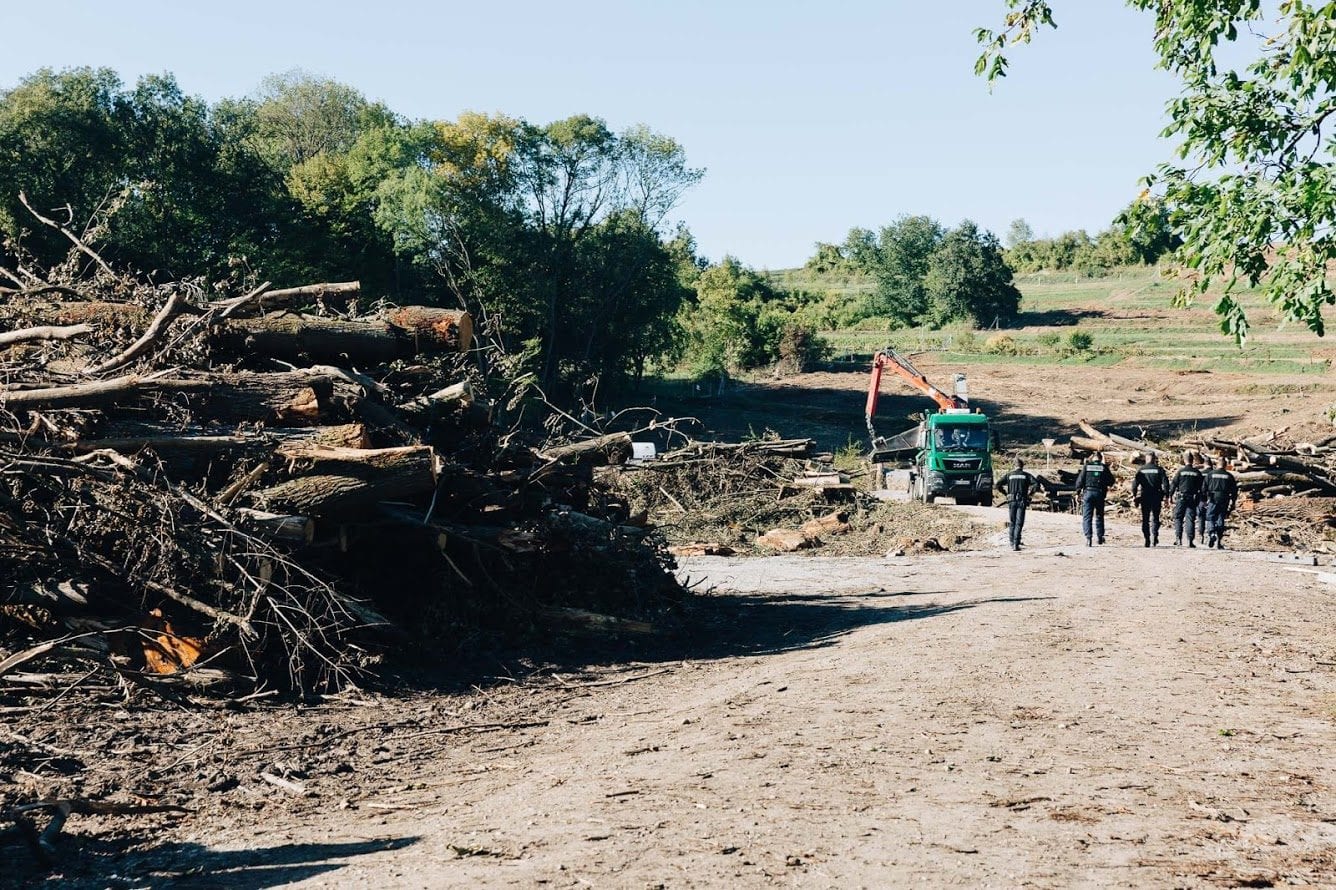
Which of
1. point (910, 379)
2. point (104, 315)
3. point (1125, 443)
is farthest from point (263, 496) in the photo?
point (1125, 443)

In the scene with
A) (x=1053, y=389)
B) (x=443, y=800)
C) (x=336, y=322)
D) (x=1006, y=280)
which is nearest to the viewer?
(x=443, y=800)

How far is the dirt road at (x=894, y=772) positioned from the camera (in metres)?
4.88

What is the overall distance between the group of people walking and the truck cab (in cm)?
551

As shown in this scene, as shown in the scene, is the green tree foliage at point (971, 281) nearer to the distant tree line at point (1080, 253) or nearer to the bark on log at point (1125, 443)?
the distant tree line at point (1080, 253)

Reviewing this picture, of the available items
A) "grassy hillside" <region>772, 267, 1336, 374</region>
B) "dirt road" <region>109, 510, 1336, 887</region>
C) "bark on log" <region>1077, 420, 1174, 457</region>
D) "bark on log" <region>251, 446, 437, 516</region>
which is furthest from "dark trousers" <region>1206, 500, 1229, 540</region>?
"grassy hillside" <region>772, 267, 1336, 374</region>

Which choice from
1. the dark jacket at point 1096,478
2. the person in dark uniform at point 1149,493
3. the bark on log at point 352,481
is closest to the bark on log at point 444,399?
the bark on log at point 352,481

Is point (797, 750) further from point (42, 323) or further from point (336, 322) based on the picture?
point (42, 323)

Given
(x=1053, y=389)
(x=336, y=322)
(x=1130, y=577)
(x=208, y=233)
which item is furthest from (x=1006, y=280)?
(x=336, y=322)

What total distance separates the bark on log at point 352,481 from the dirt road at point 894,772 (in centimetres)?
187

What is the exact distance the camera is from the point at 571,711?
847 cm

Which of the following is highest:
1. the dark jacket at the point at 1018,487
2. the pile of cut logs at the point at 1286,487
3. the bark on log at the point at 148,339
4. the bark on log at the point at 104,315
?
the bark on log at the point at 104,315

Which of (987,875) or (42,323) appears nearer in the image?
(987,875)

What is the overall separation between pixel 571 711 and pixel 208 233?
99.2ft

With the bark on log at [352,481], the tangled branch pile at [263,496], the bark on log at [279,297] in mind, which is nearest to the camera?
the tangled branch pile at [263,496]
